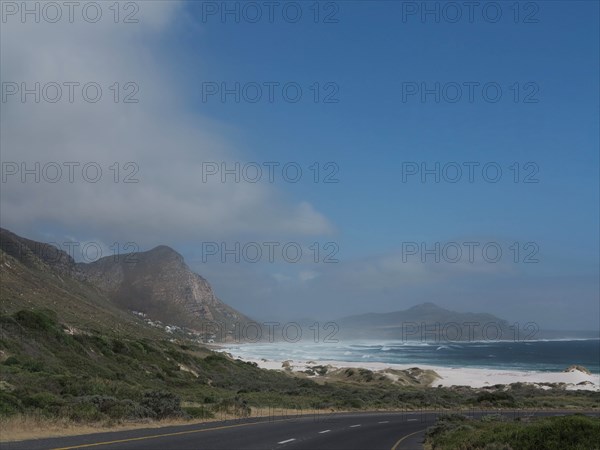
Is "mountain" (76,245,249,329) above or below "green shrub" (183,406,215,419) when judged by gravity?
above

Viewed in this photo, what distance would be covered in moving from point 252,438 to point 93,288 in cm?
11589

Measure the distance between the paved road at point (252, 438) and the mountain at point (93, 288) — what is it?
1612 inches

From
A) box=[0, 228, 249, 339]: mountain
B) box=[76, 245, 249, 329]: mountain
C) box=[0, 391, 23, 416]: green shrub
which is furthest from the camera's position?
box=[76, 245, 249, 329]: mountain

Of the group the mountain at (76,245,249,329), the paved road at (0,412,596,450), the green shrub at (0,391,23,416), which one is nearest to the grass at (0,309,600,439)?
the green shrub at (0,391,23,416)

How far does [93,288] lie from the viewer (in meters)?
127

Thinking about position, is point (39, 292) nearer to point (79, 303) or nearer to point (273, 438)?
point (79, 303)

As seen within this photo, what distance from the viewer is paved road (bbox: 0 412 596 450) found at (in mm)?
15375

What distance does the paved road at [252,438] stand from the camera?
15.4 metres

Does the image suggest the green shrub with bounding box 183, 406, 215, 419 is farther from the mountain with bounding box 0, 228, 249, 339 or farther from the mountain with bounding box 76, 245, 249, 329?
the mountain with bounding box 76, 245, 249, 329

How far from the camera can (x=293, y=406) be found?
38.5m

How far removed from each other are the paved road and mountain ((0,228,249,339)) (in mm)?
40933

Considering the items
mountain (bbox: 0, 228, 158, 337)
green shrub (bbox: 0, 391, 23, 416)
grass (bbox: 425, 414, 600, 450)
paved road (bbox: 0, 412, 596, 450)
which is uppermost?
mountain (bbox: 0, 228, 158, 337)

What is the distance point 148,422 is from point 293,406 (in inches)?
726

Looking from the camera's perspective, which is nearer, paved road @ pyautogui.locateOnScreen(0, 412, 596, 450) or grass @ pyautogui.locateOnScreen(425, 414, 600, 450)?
grass @ pyautogui.locateOnScreen(425, 414, 600, 450)
